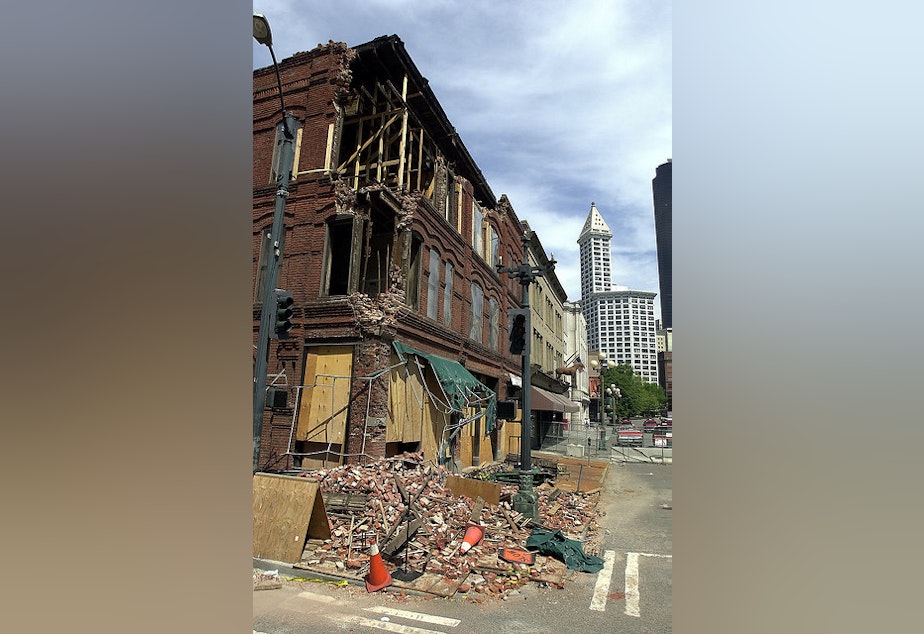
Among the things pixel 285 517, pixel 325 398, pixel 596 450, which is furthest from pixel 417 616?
pixel 596 450

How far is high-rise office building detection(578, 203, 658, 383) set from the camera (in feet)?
494

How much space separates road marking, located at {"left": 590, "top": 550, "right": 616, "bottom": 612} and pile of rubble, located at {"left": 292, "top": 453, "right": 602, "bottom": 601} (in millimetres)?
468

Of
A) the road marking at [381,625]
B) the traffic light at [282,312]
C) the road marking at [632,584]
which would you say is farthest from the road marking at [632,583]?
the traffic light at [282,312]

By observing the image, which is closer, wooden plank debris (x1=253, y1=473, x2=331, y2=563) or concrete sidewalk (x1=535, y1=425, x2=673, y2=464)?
wooden plank debris (x1=253, y1=473, x2=331, y2=563)

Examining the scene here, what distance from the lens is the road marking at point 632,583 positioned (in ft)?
22.3

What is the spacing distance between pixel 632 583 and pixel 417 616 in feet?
11.5

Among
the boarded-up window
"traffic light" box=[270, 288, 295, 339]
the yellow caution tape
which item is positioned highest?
"traffic light" box=[270, 288, 295, 339]

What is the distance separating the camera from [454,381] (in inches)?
645

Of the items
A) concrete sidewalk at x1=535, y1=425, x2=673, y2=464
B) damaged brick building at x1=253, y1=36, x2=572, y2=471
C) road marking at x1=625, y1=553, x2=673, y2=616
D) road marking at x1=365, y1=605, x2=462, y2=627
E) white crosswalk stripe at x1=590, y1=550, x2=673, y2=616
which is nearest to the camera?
road marking at x1=365, y1=605, x2=462, y2=627

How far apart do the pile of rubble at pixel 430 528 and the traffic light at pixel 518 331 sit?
3477 mm

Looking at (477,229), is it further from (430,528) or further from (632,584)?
(632,584)

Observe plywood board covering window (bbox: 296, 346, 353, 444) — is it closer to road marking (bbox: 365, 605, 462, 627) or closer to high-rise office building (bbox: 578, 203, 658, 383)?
road marking (bbox: 365, 605, 462, 627)

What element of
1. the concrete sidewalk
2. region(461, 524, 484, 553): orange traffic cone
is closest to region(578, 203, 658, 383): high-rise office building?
the concrete sidewalk
